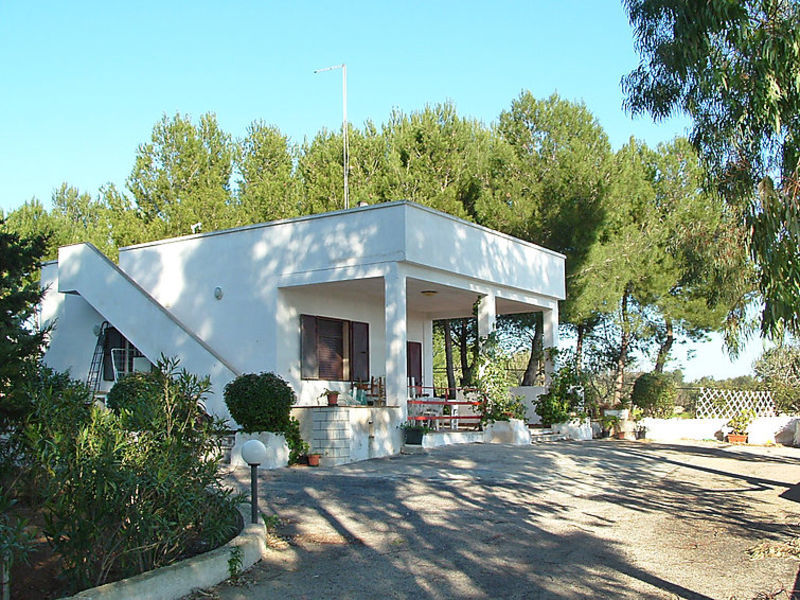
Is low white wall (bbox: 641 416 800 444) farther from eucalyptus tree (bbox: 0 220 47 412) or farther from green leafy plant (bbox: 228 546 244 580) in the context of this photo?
green leafy plant (bbox: 228 546 244 580)

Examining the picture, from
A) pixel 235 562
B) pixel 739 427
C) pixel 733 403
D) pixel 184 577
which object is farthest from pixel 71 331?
pixel 733 403

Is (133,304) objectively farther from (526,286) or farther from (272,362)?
→ (526,286)

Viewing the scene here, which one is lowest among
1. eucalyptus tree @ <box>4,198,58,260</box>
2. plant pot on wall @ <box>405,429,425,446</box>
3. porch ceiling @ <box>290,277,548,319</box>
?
plant pot on wall @ <box>405,429,425,446</box>

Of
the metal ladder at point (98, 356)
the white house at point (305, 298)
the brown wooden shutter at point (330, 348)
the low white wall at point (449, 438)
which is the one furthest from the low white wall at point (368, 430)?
the metal ladder at point (98, 356)

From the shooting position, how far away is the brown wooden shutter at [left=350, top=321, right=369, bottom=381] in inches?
707

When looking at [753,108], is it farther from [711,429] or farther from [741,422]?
[711,429]

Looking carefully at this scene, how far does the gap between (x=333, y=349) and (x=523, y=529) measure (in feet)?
33.7

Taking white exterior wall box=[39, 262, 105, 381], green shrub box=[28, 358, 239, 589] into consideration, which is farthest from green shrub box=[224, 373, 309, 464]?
white exterior wall box=[39, 262, 105, 381]

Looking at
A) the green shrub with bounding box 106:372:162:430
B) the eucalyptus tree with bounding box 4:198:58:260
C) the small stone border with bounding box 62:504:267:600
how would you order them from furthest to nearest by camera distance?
the eucalyptus tree with bounding box 4:198:58:260, the green shrub with bounding box 106:372:162:430, the small stone border with bounding box 62:504:267:600

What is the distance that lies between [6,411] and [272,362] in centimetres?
879

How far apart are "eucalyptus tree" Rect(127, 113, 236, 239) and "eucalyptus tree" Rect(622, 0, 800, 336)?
61.1 ft

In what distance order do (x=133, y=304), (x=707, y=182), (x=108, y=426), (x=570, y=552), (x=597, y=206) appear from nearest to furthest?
1. (x=108, y=426)
2. (x=570, y=552)
3. (x=707, y=182)
4. (x=133, y=304)
5. (x=597, y=206)

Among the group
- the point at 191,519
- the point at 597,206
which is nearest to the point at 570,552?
the point at 191,519

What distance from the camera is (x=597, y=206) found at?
21.6 meters
